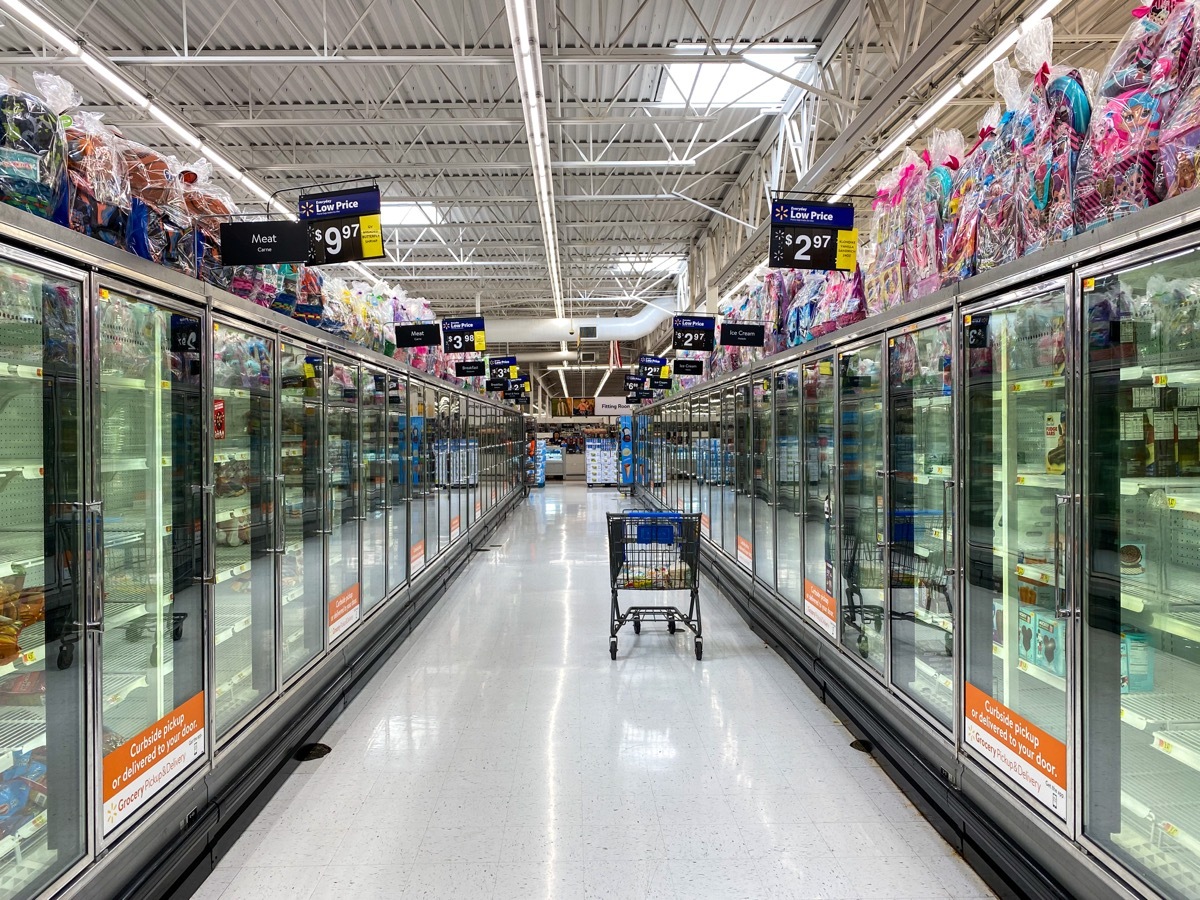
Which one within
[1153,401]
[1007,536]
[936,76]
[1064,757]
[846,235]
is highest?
[936,76]

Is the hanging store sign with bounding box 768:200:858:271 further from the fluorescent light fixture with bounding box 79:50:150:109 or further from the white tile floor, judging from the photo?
the fluorescent light fixture with bounding box 79:50:150:109

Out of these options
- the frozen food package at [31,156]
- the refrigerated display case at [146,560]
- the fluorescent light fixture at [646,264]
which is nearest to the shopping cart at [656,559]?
the refrigerated display case at [146,560]

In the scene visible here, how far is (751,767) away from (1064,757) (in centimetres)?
156

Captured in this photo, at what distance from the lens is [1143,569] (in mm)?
2361

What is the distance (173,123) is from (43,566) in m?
7.55

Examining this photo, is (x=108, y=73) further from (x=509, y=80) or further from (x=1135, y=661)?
(x=1135, y=661)

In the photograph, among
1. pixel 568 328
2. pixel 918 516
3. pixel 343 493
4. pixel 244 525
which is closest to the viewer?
pixel 244 525

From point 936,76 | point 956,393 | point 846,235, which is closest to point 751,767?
point 956,393

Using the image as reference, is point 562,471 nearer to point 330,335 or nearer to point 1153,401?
point 330,335

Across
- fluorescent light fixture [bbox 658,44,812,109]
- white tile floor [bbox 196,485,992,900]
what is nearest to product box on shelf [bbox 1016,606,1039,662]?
white tile floor [bbox 196,485,992,900]

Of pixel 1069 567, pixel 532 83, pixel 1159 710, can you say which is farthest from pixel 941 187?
pixel 532 83

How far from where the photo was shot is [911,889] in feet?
8.69

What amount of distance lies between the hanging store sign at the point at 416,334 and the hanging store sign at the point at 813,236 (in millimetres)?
3519

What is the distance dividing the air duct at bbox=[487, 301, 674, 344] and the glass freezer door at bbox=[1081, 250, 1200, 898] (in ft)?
63.1
